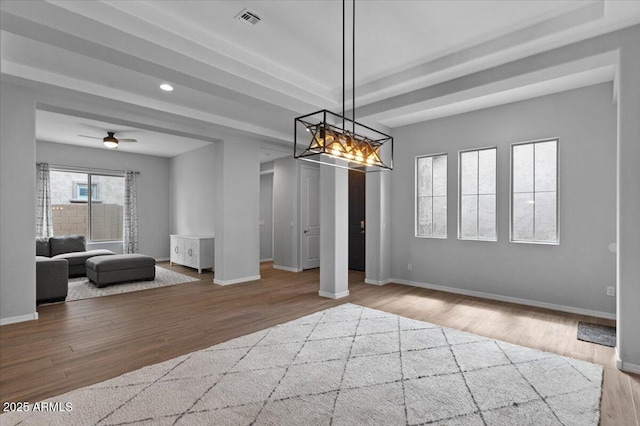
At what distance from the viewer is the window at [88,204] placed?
299 inches

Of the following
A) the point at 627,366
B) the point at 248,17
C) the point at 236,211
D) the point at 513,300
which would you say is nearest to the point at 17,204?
the point at 236,211

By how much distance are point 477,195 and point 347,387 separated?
3949mm

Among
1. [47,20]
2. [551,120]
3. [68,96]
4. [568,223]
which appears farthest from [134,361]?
[551,120]

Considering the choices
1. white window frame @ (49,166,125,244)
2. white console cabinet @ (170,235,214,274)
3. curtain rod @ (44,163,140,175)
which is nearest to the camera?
white console cabinet @ (170,235,214,274)

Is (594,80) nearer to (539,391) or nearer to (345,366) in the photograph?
(539,391)

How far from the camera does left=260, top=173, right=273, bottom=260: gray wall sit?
926 cm

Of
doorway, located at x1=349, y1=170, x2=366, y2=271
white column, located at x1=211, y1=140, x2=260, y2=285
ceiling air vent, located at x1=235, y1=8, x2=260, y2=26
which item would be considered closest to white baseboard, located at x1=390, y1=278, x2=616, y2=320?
doorway, located at x1=349, y1=170, x2=366, y2=271

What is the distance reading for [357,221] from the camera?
301 inches

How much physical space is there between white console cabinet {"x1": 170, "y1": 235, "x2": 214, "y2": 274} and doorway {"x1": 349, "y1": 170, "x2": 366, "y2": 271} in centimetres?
312

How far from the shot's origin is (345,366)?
2.73 metres

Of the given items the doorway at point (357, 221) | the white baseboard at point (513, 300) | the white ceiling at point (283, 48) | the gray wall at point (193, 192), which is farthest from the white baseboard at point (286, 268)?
the white ceiling at point (283, 48)

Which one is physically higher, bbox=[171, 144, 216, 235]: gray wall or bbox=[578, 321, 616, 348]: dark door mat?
bbox=[171, 144, 216, 235]: gray wall

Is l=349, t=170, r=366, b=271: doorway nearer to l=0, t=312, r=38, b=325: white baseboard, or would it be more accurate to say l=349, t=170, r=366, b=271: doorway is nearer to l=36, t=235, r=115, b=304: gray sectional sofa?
l=36, t=235, r=115, b=304: gray sectional sofa

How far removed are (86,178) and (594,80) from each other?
974 cm
